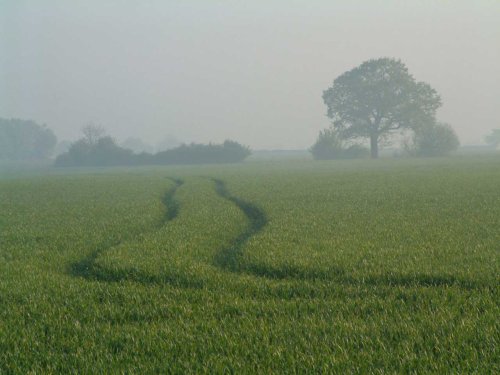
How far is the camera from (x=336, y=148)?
359 feet

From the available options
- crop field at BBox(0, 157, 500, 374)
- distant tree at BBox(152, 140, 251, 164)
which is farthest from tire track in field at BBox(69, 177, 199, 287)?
distant tree at BBox(152, 140, 251, 164)

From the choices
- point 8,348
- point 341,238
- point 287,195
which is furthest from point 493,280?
point 287,195

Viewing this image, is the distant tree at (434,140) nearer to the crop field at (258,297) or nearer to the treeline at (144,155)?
the treeline at (144,155)

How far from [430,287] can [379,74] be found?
104 meters

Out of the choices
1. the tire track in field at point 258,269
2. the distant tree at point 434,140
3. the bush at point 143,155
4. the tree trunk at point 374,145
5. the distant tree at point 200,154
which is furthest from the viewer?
the bush at point 143,155

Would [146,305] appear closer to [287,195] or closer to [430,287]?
[430,287]

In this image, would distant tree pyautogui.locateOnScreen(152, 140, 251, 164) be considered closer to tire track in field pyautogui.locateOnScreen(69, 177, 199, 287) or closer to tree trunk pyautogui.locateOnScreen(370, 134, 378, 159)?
tree trunk pyautogui.locateOnScreen(370, 134, 378, 159)

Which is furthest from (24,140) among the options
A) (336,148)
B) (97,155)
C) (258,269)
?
(258,269)

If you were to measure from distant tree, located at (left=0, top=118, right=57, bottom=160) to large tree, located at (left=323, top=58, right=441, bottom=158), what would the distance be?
421ft

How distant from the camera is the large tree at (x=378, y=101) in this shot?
10294 centimetres

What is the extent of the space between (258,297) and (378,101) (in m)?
102

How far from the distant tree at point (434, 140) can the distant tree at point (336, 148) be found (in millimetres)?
12253

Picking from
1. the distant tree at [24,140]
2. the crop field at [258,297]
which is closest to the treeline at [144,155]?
the distant tree at [24,140]

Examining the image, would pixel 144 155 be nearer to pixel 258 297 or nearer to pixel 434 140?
pixel 434 140
